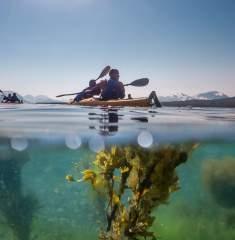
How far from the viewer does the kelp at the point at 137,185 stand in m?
7.36

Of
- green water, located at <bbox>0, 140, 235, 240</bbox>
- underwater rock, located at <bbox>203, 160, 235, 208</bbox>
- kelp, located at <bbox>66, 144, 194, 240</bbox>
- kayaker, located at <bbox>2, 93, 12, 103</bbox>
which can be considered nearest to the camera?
kelp, located at <bbox>66, 144, 194, 240</bbox>

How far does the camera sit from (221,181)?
21328 millimetres

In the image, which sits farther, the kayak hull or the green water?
the green water

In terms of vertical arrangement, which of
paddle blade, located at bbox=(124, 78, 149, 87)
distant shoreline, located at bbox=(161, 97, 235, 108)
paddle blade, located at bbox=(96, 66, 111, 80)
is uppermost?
paddle blade, located at bbox=(96, 66, 111, 80)

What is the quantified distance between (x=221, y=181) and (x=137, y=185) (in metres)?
15.3

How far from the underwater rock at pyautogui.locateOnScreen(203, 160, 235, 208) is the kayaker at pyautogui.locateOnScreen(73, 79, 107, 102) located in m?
10.2

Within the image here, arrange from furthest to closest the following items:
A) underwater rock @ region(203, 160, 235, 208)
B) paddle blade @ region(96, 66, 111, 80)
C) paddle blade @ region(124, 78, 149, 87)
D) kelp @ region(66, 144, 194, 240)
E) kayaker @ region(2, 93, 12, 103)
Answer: underwater rock @ region(203, 160, 235, 208) < kayaker @ region(2, 93, 12, 103) < paddle blade @ region(96, 66, 111, 80) < paddle blade @ region(124, 78, 149, 87) < kelp @ region(66, 144, 194, 240)

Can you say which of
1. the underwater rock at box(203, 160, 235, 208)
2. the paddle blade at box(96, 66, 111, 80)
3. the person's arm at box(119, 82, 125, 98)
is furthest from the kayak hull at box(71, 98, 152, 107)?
the underwater rock at box(203, 160, 235, 208)

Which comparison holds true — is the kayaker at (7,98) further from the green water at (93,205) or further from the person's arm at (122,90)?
the person's arm at (122,90)

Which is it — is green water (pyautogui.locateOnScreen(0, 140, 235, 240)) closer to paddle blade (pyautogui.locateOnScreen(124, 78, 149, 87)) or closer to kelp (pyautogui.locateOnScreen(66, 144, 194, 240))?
paddle blade (pyautogui.locateOnScreen(124, 78, 149, 87))

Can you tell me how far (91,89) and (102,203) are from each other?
5600 millimetres

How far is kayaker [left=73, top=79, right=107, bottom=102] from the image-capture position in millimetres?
14930

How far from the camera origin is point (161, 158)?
7.52 meters

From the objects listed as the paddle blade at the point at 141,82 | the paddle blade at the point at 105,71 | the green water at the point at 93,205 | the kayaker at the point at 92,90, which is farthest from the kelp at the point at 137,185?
the kayaker at the point at 92,90
